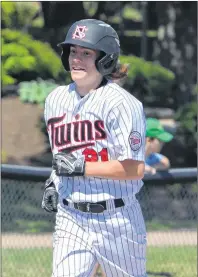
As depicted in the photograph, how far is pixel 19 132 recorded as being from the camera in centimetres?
1584

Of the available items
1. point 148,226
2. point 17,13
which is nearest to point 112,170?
point 148,226

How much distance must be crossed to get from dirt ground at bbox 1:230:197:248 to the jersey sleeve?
131 inches

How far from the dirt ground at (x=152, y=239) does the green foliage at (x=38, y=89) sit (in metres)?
3.00

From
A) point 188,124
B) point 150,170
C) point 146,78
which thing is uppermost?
point 146,78

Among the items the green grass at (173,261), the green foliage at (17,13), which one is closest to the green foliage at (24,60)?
the green foliage at (17,13)

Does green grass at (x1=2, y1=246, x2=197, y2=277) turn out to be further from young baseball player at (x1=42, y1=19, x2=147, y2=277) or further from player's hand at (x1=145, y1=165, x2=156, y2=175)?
young baseball player at (x1=42, y1=19, x2=147, y2=277)

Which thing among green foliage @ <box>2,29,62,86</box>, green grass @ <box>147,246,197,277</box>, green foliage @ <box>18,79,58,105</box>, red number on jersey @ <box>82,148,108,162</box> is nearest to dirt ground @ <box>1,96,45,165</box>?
green foliage @ <box>18,79,58,105</box>

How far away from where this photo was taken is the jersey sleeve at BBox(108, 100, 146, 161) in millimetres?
4391

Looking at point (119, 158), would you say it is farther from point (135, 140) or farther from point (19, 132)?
point (19, 132)

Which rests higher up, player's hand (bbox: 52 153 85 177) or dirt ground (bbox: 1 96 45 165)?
dirt ground (bbox: 1 96 45 165)

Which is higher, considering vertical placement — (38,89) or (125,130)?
(38,89)

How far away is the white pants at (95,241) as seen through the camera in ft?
14.7

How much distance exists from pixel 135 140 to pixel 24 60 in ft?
18.9

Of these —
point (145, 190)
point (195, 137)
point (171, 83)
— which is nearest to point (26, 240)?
point (145, 190)
